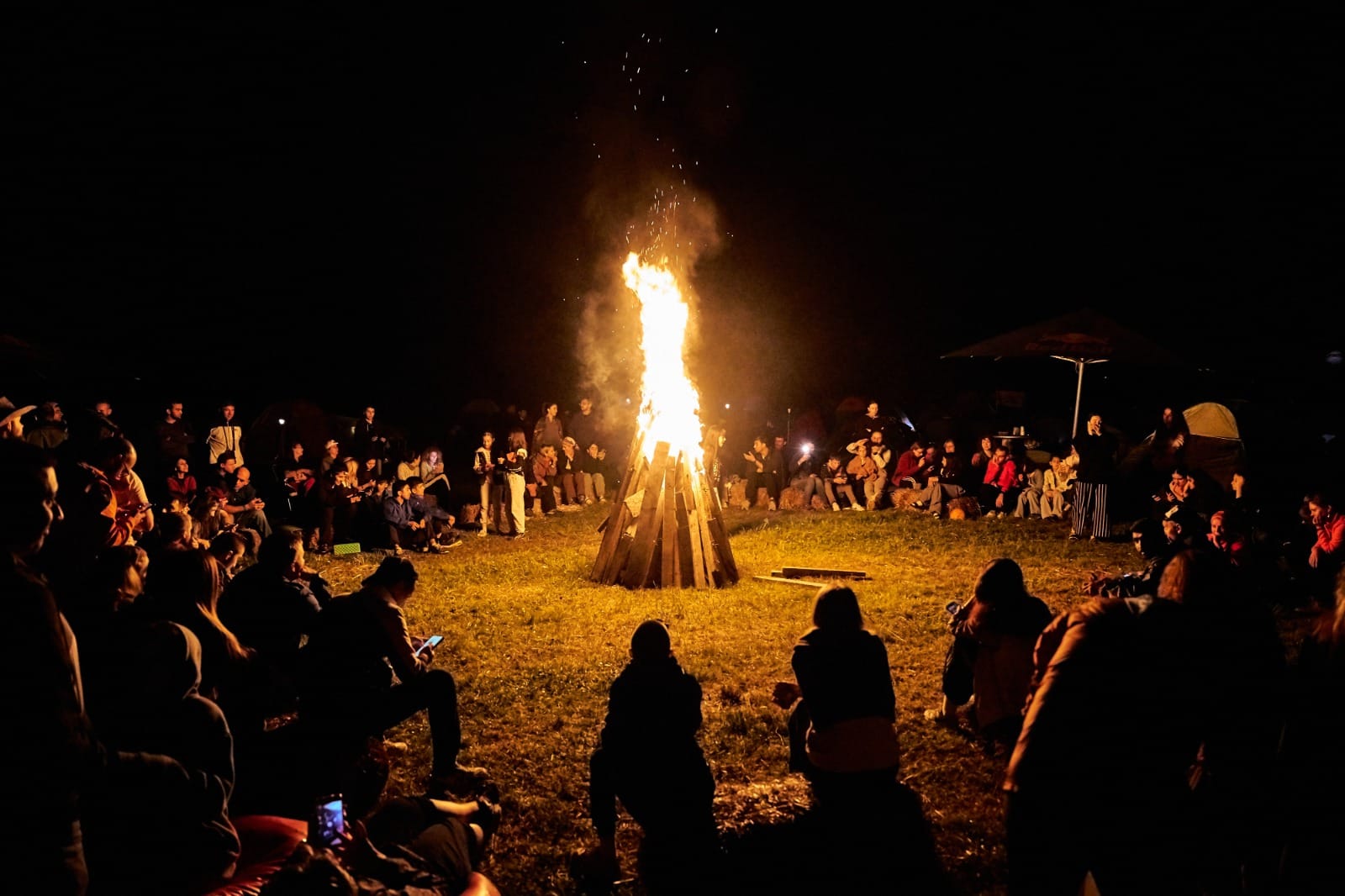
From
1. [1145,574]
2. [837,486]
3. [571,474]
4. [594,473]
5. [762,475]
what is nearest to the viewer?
[1145,574]

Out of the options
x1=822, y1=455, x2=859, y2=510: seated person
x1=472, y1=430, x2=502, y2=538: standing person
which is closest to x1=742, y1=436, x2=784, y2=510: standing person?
x1=822, y1=455, x2=859, y2=510: seated person

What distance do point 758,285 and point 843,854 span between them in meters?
32.8

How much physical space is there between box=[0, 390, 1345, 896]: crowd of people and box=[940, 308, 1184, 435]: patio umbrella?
335 inches

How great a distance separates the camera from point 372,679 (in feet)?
16.5

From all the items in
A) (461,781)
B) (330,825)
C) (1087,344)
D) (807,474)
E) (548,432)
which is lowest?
(461,781)

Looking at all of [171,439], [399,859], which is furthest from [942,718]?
[171,439]

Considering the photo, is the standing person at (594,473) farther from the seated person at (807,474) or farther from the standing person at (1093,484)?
the standing person at (1093,484)

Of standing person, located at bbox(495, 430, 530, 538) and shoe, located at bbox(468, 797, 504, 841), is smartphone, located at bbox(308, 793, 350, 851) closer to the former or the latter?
shoe, located at bbox(468, 797, 504, 841)

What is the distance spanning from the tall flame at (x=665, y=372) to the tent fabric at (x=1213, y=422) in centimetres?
1015

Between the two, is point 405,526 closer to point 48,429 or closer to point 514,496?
point 514,496

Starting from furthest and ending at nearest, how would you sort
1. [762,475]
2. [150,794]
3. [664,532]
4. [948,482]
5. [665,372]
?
[762,475] → [948,482] → [665,372] → [664,532] → [150,794]

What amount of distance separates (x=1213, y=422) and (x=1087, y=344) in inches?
→ 129

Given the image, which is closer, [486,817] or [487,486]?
[486,817]

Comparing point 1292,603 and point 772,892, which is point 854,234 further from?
point 772,892
